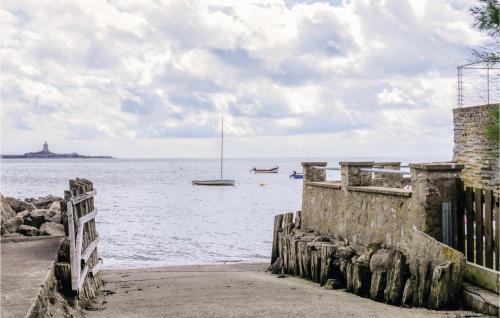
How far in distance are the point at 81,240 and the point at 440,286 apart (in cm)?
631

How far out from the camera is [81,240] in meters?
11.2

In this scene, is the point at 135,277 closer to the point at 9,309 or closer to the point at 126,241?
the point at 9,309

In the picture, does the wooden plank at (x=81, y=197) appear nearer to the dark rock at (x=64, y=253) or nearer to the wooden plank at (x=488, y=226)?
the dark rock at (x=64, y=253)

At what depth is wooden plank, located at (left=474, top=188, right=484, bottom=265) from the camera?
1011cm

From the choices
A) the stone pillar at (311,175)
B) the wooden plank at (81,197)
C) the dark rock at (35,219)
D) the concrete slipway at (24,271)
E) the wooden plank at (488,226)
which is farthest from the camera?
the stone pillar at (311,175)

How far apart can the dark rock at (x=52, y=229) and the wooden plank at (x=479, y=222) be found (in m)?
8.73

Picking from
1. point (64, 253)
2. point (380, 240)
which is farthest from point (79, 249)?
point (380, 240)

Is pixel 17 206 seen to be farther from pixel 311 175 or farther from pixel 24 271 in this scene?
pixel 24 271

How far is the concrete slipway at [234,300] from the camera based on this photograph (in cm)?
1012

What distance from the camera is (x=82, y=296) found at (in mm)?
11078

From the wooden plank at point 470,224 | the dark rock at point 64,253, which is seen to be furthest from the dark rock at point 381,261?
the dark rock at point 64,253

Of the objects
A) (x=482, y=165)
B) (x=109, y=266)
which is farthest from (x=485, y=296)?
(x=109, y=266)

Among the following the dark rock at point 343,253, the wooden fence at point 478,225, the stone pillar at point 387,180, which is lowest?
the dark rock at point 343,253

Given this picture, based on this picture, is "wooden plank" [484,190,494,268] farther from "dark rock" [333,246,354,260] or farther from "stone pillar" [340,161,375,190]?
"stone pillar" [340,161,375,190]
